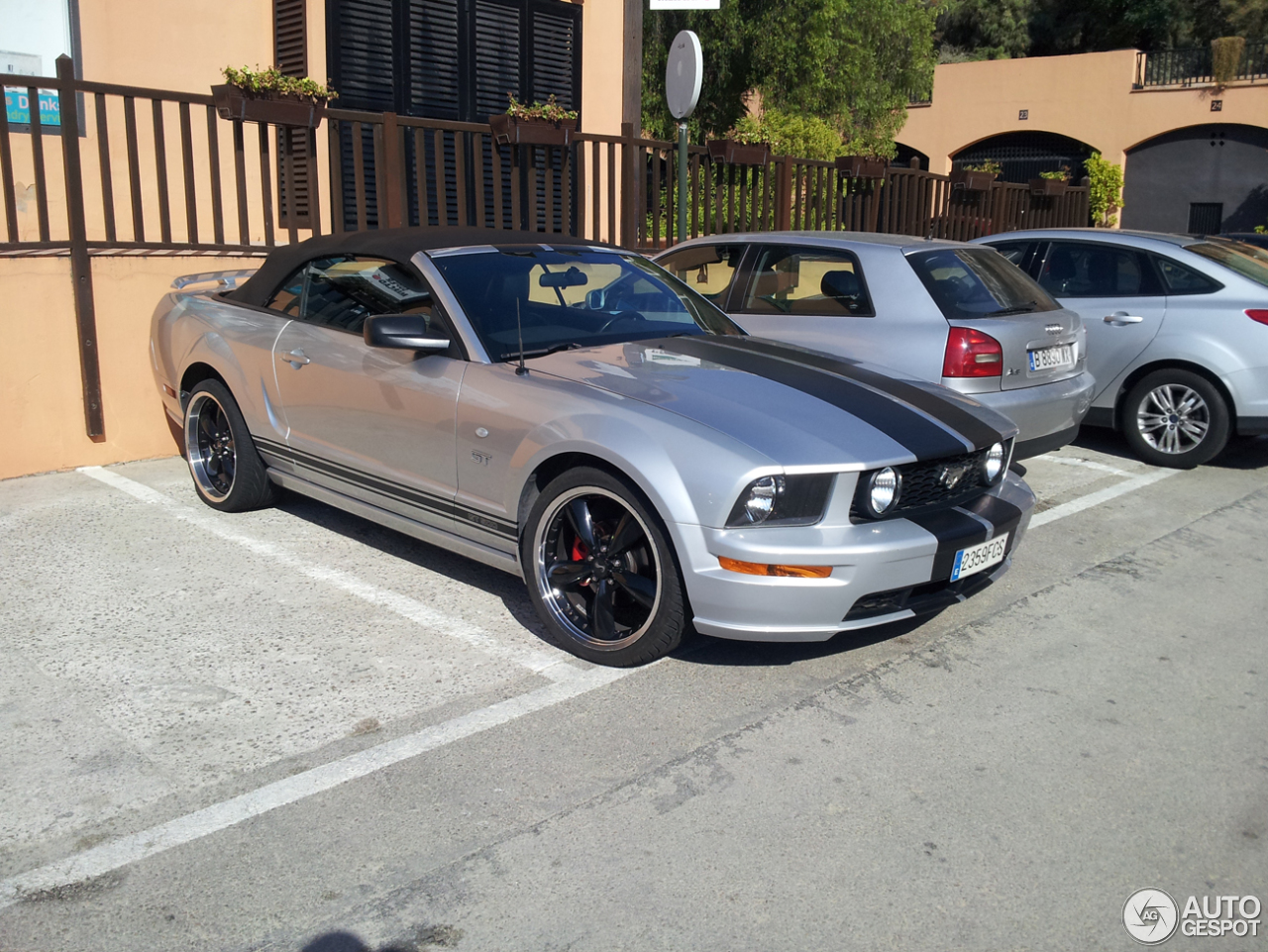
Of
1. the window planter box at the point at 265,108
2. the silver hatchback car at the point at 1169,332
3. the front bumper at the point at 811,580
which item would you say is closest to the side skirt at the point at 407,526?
the front bumper at the point at 811,580

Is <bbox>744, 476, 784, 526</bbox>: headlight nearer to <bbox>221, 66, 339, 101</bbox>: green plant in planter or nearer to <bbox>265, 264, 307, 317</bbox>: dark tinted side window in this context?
<bbox>265, 264, 307, 317</bbox>: dark tinted side window

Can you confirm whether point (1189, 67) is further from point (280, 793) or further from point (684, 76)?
point (280, 793)

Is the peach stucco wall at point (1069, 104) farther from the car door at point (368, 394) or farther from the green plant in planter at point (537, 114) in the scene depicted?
the car door at point (368, 394)

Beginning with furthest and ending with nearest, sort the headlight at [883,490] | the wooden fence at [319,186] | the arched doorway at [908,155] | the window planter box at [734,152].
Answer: the arched doorway at [908,155]
the window planter box at [734,152]
the wooden fence at [319,186]
the headlight at [883,490]

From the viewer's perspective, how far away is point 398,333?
181 inches

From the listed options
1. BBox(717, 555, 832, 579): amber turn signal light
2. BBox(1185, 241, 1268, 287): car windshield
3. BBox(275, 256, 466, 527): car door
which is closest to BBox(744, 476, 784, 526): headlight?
BBox(717, 555, 832, 579): amber turn signal light

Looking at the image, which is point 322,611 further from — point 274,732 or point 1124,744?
point 1124,744

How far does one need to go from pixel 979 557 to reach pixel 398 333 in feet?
7.83

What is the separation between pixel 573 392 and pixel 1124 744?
223 cm

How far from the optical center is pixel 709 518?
12.5 ft

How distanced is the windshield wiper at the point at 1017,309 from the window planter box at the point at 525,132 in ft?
13.3

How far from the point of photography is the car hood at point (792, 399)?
13.0 feet

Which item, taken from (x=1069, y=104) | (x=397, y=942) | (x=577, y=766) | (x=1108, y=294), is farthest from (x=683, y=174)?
(x=1069, y=104)

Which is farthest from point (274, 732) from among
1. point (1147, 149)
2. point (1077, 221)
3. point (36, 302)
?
point (1147, 149)
